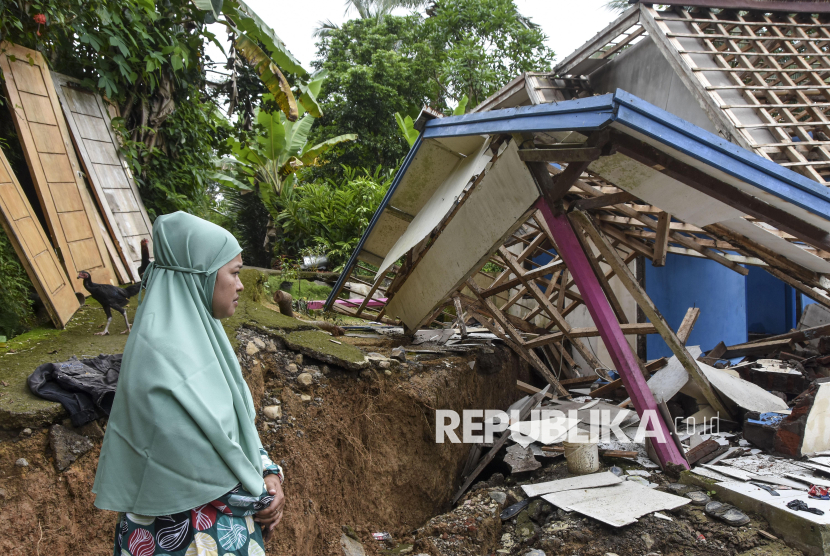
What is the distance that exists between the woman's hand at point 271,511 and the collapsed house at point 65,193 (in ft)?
11.5

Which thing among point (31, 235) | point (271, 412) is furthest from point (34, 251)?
point (271, 412)

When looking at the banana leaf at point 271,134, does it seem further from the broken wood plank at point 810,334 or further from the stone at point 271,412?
the broken wood plank at point 810,334

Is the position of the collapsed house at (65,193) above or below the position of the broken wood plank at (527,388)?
above

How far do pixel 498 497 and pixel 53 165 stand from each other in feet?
18.9

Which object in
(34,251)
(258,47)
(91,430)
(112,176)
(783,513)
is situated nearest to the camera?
(91,430)

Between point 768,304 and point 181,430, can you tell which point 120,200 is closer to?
point 181,430

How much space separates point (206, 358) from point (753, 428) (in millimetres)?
4846

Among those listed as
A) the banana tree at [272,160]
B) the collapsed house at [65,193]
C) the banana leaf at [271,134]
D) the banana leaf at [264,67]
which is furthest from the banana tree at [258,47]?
the banana tree at [272,160]

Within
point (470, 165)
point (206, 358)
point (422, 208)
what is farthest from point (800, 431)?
point (206, 358)

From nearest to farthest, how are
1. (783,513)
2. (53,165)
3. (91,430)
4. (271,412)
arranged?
(91,430)
(783,513)
(271,412)
(53,165)

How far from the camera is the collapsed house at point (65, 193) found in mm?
4402

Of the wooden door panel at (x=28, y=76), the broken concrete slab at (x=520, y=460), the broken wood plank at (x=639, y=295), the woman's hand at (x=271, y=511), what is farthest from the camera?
the wooden door panel at (x=28, y=76)

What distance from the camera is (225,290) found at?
174cm

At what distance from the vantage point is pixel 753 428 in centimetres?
457
